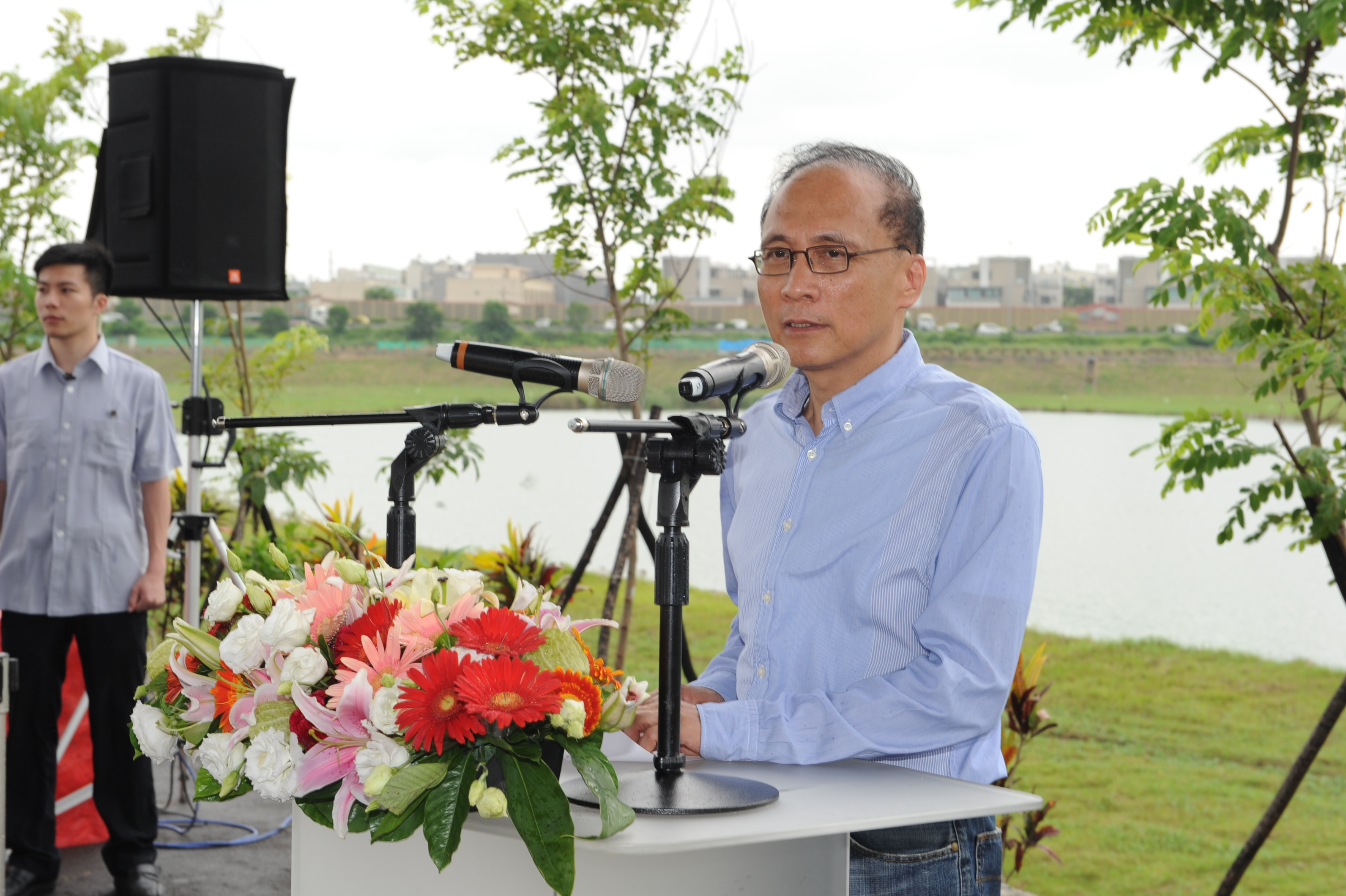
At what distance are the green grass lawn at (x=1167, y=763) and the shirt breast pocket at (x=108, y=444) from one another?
2621 millimetres

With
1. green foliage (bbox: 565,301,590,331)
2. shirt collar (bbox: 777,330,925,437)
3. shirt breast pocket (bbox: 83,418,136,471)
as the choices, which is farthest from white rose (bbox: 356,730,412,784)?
green foliage (bbox: 565,301,590,331)

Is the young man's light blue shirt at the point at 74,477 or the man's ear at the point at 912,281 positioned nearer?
the man's ear at the point at 912,281

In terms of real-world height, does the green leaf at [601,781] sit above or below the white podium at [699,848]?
above

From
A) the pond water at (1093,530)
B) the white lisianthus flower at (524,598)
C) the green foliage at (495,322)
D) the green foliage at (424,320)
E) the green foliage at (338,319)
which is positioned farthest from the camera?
the green foliage at (338,319)

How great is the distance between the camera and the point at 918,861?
1309mm

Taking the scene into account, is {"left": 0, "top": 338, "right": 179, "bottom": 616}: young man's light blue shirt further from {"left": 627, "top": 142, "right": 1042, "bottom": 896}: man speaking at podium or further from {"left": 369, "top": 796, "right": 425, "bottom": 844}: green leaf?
{"left": 369, "top": 796, "right": 425, "bottom": 844}: green leaf

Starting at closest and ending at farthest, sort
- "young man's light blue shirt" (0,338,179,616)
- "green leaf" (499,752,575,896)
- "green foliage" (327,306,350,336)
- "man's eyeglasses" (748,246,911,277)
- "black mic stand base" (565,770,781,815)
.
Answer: "green leaf" (499,752,575,896) → "black mic stand base" (565,770,781,815) → "man's eyeglasses" (748,246,911,277) → "young man's light blue shirt" (0,338,179,616) → "green foliage" (327,306,350,336)

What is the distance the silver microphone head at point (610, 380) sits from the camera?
131 cm

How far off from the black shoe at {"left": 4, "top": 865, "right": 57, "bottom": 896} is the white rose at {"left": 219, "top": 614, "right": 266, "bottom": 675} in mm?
2724

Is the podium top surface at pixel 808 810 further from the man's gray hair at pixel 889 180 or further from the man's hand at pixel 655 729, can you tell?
the man's gray hair at pixel 889 180

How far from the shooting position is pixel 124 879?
10.8 feet

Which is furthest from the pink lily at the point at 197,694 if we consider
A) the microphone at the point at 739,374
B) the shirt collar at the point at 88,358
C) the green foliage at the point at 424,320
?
the green foliage at the point at 424,320

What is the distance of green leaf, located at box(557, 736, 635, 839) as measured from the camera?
98 cm

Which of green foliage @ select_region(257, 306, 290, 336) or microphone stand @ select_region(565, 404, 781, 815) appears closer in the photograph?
microphone stand @ select_region(565, 404, 781, 815)
